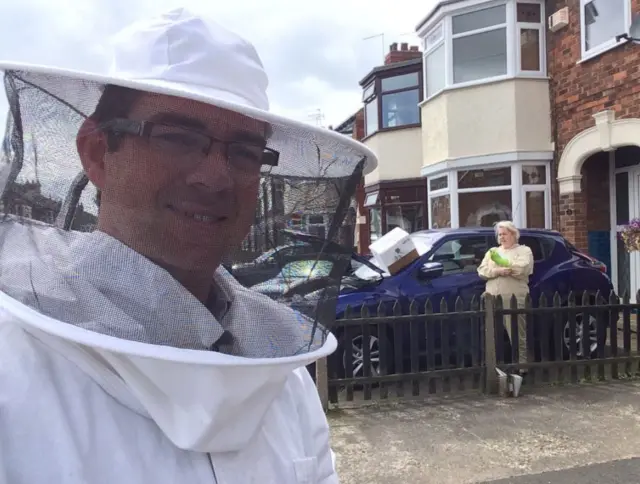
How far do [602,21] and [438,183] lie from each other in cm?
455

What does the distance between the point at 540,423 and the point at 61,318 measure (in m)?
4.79

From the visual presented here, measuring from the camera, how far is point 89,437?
956 millimetres

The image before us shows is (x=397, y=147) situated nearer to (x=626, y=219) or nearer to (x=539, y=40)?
(x=539, y=40)

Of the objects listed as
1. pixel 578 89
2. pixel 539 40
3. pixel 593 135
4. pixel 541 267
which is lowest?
pixel 541 267

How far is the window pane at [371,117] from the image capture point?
1648 cm

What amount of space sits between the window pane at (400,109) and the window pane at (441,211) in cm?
320

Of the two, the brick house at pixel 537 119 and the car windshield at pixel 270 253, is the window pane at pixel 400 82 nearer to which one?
the brick house at pixel 537 119

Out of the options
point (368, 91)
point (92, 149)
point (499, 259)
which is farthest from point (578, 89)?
point (92, 149)

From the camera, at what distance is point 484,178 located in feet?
39.3

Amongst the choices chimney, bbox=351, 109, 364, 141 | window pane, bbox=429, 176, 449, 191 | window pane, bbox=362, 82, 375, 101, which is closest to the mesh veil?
window pane, bbox=429, 176, 449, 191

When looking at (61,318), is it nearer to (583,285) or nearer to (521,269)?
(521,269)

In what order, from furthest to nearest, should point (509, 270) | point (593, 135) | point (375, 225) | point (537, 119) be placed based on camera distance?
point (375, 225) < point (537, 119) < point (593, 135) < point (509, 270)

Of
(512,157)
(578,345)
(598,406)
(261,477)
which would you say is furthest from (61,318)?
(512,157)

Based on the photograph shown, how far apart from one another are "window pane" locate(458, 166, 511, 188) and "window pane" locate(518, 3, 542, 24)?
292cm
